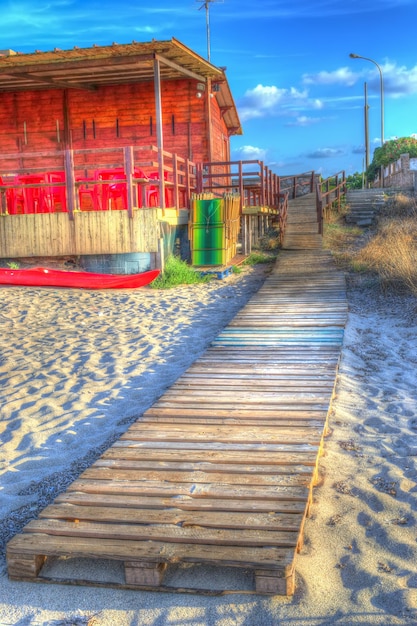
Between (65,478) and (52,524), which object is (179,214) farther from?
(52,524)

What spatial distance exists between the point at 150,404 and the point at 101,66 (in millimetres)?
10322

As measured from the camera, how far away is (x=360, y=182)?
4134 centimetres

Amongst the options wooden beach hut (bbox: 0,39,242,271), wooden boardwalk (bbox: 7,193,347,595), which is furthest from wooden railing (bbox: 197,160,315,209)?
wooden boardwalk (bbox: 7,193,347,595)

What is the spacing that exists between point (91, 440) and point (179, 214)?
9.93 meters

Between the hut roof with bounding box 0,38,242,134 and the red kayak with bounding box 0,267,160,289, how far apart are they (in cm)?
463

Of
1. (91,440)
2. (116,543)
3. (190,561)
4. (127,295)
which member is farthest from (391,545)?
(127,295)

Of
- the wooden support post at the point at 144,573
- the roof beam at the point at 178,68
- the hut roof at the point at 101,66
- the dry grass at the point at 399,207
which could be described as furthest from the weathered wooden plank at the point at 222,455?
the dry grass at the point at 399,207

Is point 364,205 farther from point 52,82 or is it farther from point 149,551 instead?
point 149,551

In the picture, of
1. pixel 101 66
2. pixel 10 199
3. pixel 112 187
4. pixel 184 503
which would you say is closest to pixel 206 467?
pixel 184 503

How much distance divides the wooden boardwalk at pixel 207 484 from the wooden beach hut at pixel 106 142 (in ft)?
21.9

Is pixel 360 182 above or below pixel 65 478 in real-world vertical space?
above

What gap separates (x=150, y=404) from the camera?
5.95 m

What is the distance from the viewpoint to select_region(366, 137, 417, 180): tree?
35806 mm

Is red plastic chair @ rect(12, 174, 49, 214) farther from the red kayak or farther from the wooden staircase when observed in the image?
the wooden staircase
